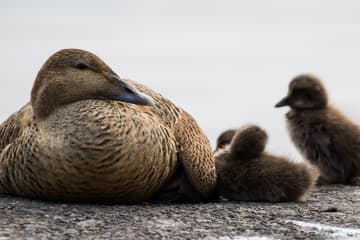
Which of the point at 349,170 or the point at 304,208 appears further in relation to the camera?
the point at 349,170

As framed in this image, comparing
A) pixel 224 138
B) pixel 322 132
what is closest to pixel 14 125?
pixel 224 138

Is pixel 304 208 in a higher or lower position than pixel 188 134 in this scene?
lower

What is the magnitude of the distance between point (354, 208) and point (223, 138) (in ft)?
7.95

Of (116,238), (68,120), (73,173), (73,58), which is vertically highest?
(73,58)

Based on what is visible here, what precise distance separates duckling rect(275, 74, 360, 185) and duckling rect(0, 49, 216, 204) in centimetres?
317

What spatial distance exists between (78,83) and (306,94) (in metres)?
4.51

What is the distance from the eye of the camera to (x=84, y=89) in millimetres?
7434

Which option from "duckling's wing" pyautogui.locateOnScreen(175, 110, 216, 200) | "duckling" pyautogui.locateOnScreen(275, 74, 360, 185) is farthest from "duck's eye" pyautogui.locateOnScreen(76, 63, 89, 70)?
"duckling" pyautogui.locateOnScreen(275, 74, 360, 185)

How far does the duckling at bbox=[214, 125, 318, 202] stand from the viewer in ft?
27.5

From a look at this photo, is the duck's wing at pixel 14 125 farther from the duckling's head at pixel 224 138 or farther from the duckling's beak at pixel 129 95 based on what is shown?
the duckling's head at pixel 224 138

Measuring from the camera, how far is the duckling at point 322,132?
10680 millimetres

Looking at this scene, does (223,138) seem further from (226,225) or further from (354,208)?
(226,225)

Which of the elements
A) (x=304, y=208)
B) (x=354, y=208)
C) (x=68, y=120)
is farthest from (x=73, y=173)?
(x=354, y=208)

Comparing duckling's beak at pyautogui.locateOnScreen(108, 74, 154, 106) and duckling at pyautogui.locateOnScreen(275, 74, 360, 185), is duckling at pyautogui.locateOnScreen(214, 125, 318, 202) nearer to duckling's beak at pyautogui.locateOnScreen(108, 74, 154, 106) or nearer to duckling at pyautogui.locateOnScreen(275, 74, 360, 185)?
duckling's beak at pyautogui.locateOnScreen(108, 74, 154, 106)
